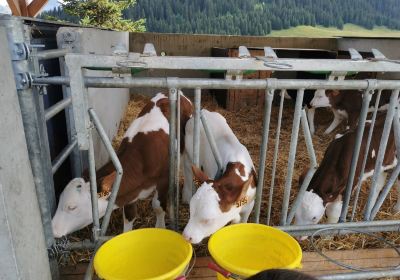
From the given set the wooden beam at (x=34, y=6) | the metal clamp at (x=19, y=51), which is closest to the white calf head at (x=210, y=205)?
the metal clamp at (x=19, y=51)

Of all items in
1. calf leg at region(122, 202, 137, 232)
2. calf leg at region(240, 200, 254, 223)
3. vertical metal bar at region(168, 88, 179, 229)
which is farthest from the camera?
calf leg at region(122, 202, 137, 232)

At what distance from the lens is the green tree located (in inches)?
660

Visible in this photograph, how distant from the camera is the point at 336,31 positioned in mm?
13070

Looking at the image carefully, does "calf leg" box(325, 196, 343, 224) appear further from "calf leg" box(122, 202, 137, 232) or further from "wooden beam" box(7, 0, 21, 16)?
"wooden beam" box(7, 0, 21, 16)

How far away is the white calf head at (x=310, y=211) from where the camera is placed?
2951mm

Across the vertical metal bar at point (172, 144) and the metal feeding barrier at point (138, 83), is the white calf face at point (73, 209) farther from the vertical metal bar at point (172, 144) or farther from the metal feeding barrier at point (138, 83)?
the vertical metal bar at point (172, 144)

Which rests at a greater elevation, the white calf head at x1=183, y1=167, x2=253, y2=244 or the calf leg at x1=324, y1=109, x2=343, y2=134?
the white calf head at x1=183, y1=167, x2=253, y2=244

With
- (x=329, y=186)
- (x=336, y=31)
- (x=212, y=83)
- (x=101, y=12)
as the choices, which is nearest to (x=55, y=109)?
(x=212, y=83)

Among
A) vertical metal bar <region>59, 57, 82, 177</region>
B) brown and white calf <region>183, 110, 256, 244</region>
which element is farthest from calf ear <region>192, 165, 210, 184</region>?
vertical metal bar <region>59, 57, 82, 177</region>

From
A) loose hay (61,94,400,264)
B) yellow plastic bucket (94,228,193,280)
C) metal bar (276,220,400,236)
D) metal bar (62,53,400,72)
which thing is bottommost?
loose hay (61,94,400,264)

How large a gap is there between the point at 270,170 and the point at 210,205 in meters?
2.70

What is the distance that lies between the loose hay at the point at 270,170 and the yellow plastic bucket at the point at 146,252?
0.76m

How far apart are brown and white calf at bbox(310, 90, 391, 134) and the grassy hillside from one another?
534cm

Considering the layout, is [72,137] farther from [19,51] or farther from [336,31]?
[336,31]
